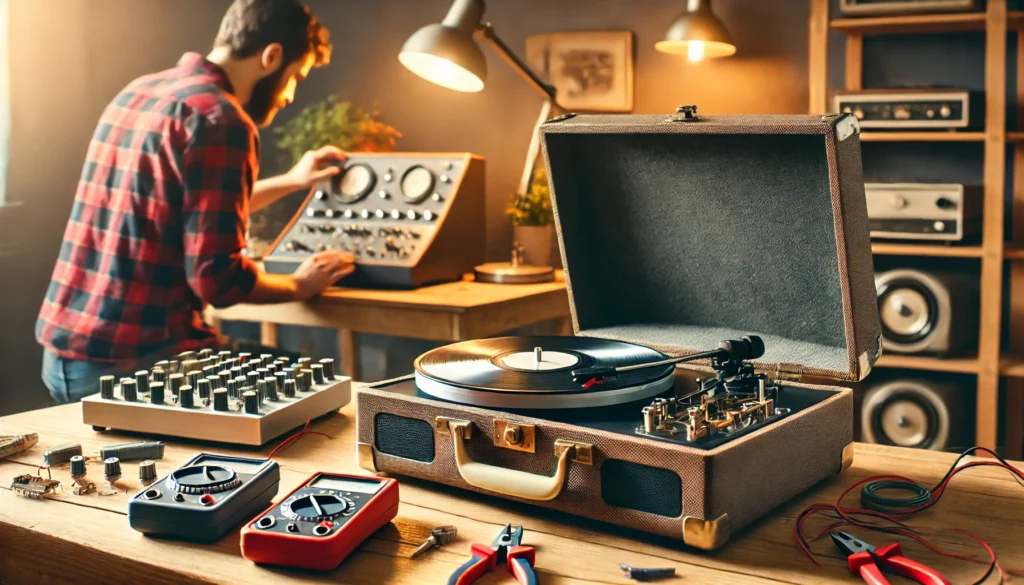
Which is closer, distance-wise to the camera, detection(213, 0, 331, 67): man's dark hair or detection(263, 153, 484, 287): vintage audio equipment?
detection(213, 0, 331, 67): man's dark hair

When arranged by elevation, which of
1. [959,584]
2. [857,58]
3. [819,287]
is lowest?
[959,584]

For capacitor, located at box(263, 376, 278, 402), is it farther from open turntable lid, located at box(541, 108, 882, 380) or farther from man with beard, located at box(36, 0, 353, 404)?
man with beard, located at box(36, 0, 353, 404)

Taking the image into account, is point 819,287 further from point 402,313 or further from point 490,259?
point 490,259

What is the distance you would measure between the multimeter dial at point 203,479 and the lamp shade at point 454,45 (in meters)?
1.61

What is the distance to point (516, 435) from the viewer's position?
3.65ft

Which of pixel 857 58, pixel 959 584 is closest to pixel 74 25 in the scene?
pixel 857 58

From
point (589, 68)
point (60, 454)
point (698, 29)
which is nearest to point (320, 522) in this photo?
point (60, 454)

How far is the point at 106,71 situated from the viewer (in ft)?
12.0

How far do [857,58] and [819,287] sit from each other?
237 centimetres

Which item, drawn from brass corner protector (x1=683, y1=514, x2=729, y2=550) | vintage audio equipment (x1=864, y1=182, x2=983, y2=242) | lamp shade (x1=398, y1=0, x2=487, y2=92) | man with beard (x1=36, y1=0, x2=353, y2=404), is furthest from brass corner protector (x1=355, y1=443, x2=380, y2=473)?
vintage audio equipment (x1=864, y1=182, x2=983, y2=242)

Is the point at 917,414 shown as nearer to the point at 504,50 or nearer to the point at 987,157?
the point at 987,157

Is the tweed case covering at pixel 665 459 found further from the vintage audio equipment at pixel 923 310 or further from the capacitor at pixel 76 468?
the vintage audio equipment at pixel 923 310

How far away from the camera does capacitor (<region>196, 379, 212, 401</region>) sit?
1.39 m

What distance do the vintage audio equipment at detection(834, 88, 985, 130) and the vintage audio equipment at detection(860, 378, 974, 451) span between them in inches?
31.8
